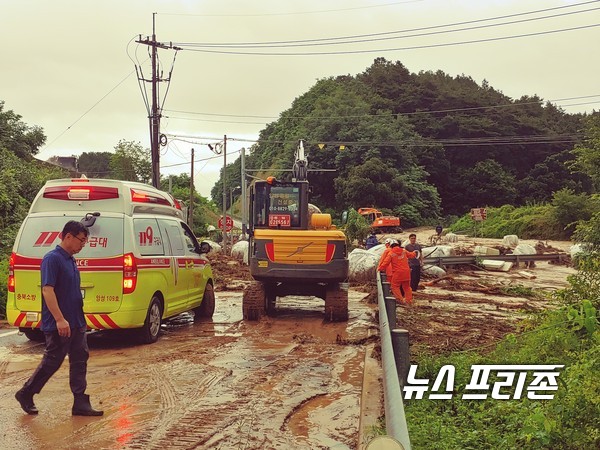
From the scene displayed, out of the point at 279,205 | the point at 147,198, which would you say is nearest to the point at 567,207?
the point at 279,205

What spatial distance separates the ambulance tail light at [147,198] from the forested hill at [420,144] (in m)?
51.6

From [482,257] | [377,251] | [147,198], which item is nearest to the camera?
[147,198]

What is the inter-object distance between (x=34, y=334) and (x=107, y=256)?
195 cm

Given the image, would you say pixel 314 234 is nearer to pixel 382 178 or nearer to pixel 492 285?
pixel 492 285

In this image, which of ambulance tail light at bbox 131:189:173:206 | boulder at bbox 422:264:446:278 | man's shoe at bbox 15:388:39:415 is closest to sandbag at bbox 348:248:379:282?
boulder at bbox 422:264:446:278

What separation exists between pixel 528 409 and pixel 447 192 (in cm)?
7159

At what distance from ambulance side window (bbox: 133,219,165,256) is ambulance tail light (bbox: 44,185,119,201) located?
55cm

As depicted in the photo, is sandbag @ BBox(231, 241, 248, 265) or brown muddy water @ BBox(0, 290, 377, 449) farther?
sandbag @ BBox(231, 241, 248, 265)

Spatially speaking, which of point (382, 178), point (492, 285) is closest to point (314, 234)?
point (492, 285)

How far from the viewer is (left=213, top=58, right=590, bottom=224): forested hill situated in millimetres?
66688

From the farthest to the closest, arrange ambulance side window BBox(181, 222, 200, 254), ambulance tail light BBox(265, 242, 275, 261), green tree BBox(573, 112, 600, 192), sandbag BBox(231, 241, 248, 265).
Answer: sandbag BBox(231, 241, 248, 265) → ambulance tail light BBox(265, 242, 275, 261) → ambulance side window BBox(181, 222, 200, 254) → green tree BBox(573, 112, 600, 192)

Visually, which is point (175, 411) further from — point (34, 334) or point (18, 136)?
point (18, 136)

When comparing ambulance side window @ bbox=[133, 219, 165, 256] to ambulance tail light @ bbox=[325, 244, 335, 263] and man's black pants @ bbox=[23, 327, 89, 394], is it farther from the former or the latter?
man's black pants @ bbox=[23, 327, 89, 394]

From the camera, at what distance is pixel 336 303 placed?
522 inches
